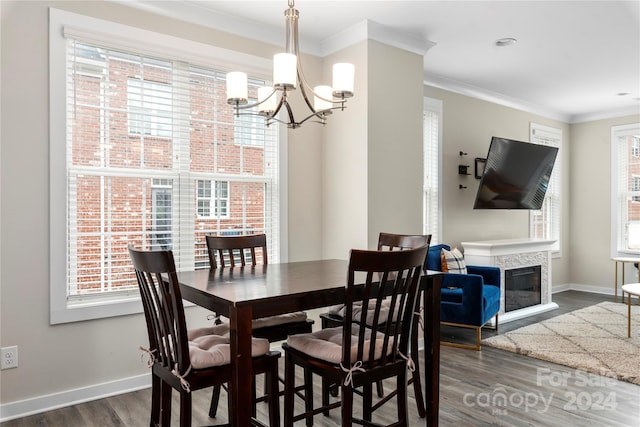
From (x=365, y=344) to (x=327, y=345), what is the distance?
173mm

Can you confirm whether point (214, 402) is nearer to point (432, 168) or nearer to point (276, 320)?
point (276, 320)

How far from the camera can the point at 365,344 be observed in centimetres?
208

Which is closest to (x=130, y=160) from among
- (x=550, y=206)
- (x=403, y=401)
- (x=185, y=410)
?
(x=185, y=410)

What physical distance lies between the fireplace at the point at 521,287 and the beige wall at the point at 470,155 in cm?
61

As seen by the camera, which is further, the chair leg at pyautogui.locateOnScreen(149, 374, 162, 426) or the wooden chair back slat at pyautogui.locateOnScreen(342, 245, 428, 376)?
the chair leg at pyautogui.locateOnScreen(149, 374, 162, 426)

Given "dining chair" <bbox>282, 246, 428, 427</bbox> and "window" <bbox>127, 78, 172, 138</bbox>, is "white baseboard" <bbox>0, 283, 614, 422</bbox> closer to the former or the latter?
"dining chair" <bbox>282, 246, 428, 427</bbox>

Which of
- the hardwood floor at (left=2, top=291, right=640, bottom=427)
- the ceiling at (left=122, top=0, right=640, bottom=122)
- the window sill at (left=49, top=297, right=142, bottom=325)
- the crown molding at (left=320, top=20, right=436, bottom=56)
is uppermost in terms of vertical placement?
the ceiling at (left=122, top=0, right=640, bottom=122)

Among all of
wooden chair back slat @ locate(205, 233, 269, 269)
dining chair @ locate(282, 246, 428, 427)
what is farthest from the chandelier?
dining chair @ locate(282, 246, 428, 427)

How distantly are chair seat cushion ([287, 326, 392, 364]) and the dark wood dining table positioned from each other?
0.65ft

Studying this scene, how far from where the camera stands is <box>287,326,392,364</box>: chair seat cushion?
2.00 m

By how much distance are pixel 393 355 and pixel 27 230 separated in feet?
7.28

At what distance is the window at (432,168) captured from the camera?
16.7ft

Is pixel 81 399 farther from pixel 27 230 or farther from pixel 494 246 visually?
pixel 494 246

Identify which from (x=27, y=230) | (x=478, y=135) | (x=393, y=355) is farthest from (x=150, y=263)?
(x=478, y=135)
